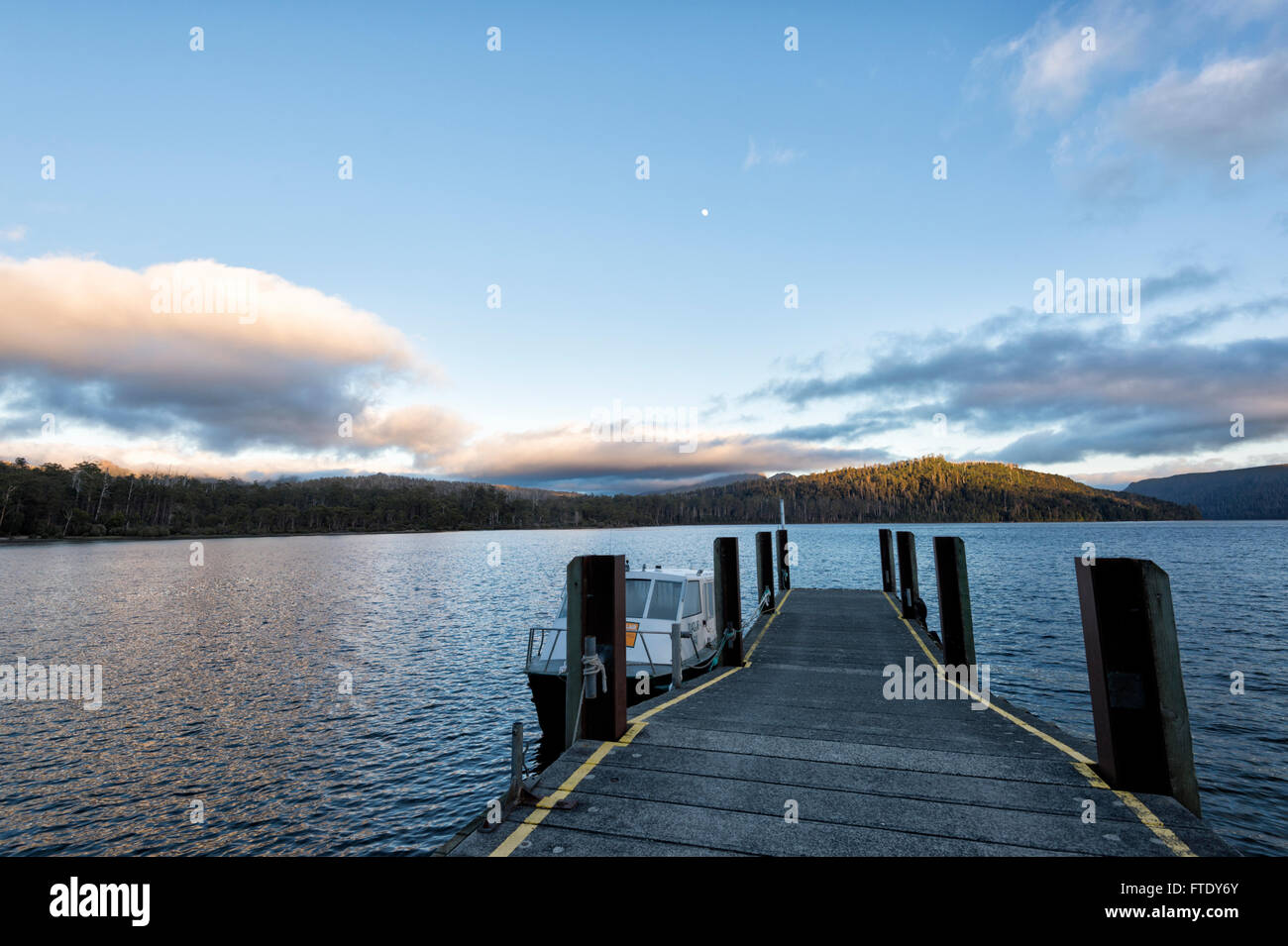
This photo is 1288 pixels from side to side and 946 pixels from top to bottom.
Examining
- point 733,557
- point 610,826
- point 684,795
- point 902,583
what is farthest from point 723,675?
point 902,583

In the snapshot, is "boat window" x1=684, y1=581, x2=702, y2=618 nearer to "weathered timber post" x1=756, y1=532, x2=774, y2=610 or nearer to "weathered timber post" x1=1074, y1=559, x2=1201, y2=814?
"weathered timber post" x1=756, y1=532, x2=774, y2=610

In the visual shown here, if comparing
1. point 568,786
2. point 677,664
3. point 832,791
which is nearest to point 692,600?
point 677,664

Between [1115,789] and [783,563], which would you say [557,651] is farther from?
[783,563]

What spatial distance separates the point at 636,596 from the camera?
15.9m

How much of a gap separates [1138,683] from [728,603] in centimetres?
760

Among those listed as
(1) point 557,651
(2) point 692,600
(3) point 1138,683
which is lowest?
(1) point 557,651

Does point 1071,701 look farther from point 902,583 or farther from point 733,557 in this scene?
point 733,557

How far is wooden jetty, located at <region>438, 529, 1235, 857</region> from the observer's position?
4.67 metres

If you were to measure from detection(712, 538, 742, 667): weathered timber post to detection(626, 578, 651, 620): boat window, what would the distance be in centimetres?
366

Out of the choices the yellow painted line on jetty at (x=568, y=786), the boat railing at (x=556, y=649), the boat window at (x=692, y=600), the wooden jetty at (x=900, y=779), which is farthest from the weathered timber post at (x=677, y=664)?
the boat window at (x=692, y=600)

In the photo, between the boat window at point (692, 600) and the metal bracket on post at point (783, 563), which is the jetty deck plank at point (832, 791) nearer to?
the boat window at point (692, 600)

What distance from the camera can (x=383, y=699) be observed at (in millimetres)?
18047
